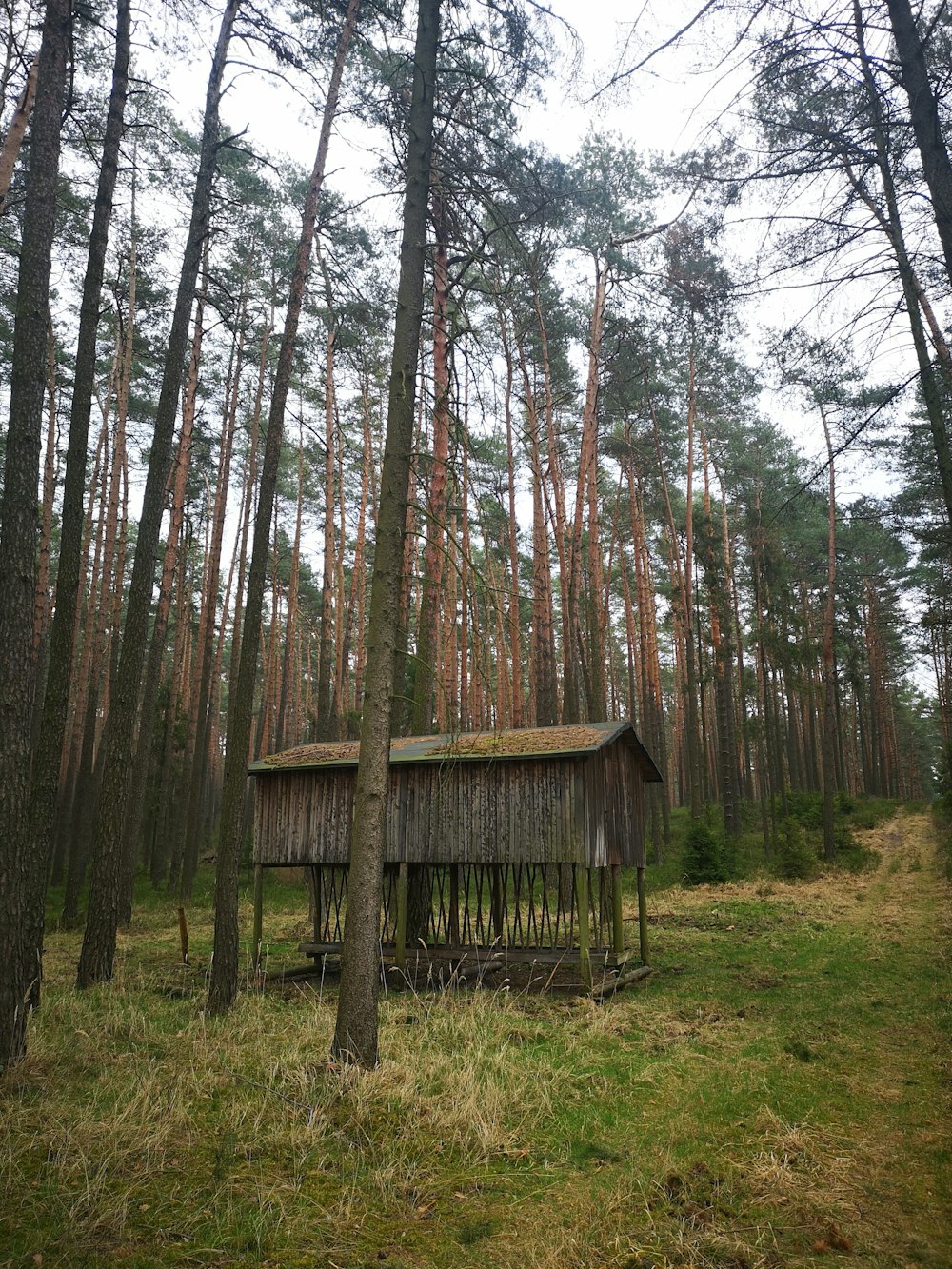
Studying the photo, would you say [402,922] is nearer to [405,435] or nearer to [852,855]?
[405,435]

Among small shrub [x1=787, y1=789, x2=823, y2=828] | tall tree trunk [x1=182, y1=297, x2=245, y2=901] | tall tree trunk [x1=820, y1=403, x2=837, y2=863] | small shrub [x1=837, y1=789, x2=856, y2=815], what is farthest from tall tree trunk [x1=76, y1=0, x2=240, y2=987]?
small shrub [x1=837, y1=789, x2=856, y2=815]

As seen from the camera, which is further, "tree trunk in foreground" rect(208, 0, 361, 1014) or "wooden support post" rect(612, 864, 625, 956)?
"wooden support post" rect(612, 864, 625, 956)

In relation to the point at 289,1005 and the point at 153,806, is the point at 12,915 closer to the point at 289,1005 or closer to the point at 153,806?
the point at 289,1005

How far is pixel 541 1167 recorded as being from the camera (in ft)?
16.1

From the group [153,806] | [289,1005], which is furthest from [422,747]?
[153,806]

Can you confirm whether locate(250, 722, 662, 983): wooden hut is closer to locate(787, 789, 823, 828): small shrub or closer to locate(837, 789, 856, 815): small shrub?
locate(787, 789, 823, 828): small shrub

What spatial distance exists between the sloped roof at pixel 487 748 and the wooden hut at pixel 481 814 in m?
0.03

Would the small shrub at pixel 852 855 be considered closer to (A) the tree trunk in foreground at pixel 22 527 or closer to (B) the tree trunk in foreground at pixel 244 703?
(B) the tree trunk in foreground at pixel 244 703

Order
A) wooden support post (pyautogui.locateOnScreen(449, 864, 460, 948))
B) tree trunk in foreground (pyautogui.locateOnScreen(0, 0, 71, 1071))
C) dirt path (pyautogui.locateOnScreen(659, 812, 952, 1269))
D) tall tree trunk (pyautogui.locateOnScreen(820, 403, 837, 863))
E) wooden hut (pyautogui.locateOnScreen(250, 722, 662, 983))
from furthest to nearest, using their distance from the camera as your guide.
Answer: tall tree trunk (pyautogui.locateOnScreen(820, 403, 837, 863)), wooden support post (pyautogui.locateOnScreen(449, 864, 460, 948)), wooden hut (pyautogui.locateOnScreen(250, 722, 662, 983)), tree trunk in foreground (pyautogui.locateOnScreen(0, 0, 71, 1071)), dirt path (pyautogui.locateOnScreen(659, 812, 952, 1269))

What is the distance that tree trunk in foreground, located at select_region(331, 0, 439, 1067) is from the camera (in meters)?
6.41

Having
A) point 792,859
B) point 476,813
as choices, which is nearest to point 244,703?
point 476,813

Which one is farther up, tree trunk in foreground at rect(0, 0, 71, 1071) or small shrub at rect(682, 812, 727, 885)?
tree trunk in foreground at rect(0, 0, 71, 1071)

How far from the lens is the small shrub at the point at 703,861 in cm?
2222

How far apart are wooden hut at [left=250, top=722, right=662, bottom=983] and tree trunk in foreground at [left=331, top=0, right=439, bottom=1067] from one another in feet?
11.9
